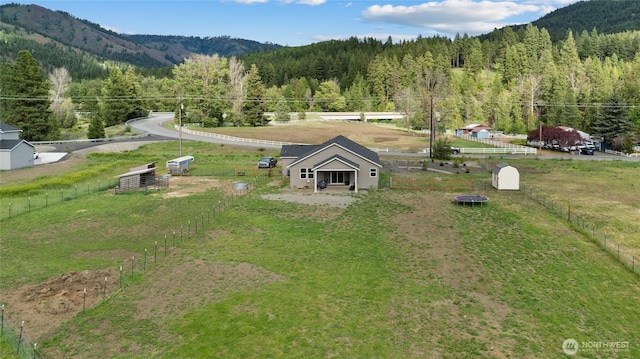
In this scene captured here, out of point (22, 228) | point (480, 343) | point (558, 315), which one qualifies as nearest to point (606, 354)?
point (558, 315)

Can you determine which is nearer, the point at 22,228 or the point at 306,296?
the point at 306,296

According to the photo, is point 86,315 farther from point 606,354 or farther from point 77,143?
point 77,143

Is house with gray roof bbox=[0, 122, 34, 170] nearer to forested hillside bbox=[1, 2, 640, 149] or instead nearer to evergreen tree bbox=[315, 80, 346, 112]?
forested hillside bbox=[1, 2, 640, 149]

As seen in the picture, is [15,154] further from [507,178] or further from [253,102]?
[253,102]

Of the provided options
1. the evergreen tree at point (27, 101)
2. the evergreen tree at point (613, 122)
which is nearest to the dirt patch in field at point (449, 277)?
the evergreen tree at point (613, 122)

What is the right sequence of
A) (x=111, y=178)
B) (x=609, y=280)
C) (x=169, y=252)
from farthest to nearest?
(x=111, y=178)
(x=169, y=252)
(x=609, y=280)

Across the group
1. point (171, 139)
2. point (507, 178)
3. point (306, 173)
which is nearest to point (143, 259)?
point (306, 173)
